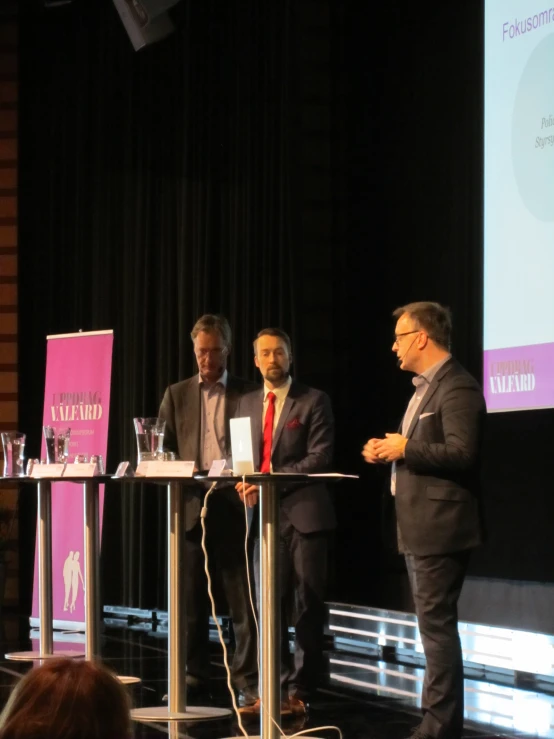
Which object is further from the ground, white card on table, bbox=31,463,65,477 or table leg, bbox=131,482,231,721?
white card on table, bbox=31,463,65,477

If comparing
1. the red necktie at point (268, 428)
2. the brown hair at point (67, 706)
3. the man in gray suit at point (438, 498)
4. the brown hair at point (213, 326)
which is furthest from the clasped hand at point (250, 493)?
the brown hair at point (67, 706)

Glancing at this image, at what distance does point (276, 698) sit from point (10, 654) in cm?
278

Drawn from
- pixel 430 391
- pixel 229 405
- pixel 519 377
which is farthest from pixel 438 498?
pixel 519 377

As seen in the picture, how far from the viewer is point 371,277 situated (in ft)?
22.2

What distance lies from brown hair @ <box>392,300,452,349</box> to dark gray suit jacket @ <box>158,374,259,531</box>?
1.20 meters

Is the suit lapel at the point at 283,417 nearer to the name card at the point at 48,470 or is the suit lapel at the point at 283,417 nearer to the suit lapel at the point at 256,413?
the suit lapel at the point at 256,413

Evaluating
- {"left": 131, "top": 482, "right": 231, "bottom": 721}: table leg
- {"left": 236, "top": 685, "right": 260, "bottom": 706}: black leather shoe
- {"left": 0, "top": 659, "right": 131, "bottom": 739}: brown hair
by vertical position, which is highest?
{"left": 0, "top": 659, "right": 131, "bottom": 739}: brown hair

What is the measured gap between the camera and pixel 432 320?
3.60 m

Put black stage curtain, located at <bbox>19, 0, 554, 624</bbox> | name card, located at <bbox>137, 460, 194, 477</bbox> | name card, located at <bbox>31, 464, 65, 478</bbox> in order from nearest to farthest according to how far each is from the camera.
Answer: name card, located at <bbox>137, 460, 194, 477</bbox>
name card, located at <bbox>31, 464, 65, 478</bbox>
black stage curtain, located at <bbox>19, 0, 554, 624</bbox>

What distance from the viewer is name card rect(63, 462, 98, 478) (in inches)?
171

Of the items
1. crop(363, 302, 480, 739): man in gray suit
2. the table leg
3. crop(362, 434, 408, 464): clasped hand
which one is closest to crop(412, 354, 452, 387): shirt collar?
crop(363, 302, 480, 739): man in gray suit

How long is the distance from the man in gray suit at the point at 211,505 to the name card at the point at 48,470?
456 mm

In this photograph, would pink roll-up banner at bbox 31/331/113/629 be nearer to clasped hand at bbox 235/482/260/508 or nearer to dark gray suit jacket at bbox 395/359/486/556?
clasped hand at bbox 235/482/260/508

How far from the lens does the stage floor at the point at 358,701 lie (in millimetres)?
3859
